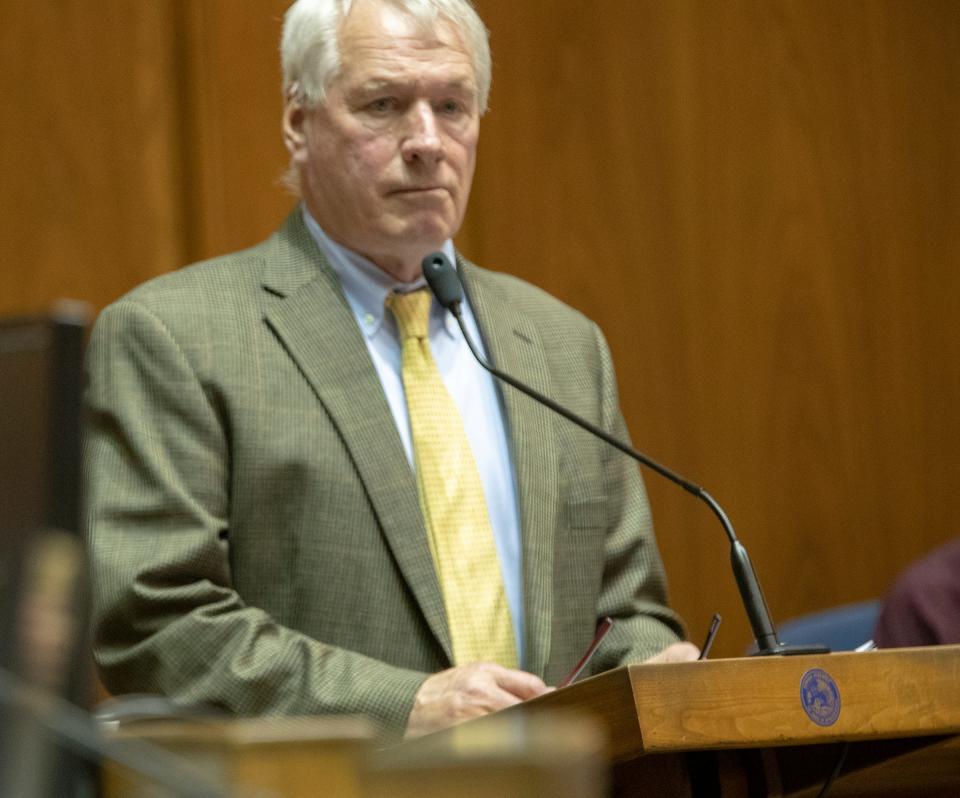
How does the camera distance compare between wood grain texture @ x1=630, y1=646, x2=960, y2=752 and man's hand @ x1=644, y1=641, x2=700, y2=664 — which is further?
man's hand @ x1=644, y1=641, x2=700, y2=664

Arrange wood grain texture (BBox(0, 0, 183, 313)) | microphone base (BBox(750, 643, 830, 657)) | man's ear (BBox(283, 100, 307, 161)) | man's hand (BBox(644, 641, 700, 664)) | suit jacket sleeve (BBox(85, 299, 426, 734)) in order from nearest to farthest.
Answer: microphone base (BBox(750, 643, 830, 657)) < suit jacket sleeve (BBox(85, 299, 426, 734)) < man's hand (BBox(644, 641, 700, 664)) < man's ear (BBox(283, 100, 307, 161)) < wood grain texture (BBox(0, 0, 183, 313))

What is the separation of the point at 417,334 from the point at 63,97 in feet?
3.44

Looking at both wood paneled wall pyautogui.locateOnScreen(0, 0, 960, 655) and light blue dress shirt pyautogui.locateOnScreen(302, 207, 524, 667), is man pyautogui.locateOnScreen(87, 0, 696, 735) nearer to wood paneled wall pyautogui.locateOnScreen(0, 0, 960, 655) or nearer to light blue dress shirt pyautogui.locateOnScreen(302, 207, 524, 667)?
light blue dress shirt pyautogui.locateOnScreen(302, 207, 524, 667)

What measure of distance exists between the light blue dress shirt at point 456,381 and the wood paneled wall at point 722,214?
0.78 m

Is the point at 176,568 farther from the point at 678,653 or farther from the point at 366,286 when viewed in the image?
the point at 678,653

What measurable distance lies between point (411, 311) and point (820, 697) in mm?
1103

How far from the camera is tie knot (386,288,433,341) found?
2415 millimetres

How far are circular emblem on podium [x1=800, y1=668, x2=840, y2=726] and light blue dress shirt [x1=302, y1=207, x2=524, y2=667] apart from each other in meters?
0.83

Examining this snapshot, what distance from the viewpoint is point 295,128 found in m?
2.60

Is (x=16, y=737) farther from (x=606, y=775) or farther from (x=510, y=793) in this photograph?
(x=606, y=775)

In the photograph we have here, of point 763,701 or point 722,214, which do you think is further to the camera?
Answer: point 722,214

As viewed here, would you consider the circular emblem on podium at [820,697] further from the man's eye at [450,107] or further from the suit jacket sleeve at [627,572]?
the man's eye at [450,107]

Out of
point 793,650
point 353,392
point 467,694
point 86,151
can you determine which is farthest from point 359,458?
point 86,151

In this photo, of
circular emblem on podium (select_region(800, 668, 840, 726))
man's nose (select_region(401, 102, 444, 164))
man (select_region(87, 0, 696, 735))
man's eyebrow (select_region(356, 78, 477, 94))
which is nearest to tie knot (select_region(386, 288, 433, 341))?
man (select_region(87, 0, 696, 735))
